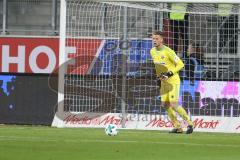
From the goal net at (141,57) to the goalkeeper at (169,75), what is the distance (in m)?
2.02

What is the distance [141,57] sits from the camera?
18578 mm

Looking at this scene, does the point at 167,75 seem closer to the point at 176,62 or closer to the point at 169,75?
the point at 169,75

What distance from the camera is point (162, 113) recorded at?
1738 centimetres

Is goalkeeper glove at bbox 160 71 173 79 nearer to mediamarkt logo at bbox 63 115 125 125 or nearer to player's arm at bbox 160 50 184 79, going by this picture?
player's arm at bbox 160 50 184 79

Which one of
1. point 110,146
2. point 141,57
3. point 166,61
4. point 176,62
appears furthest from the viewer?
point 141,57

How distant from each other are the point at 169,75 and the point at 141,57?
11.6 feet

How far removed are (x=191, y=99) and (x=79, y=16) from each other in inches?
143

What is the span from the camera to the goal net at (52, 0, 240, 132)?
1745cm

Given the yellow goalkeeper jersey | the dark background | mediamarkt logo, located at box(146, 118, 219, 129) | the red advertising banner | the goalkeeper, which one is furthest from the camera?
the red advertising banner

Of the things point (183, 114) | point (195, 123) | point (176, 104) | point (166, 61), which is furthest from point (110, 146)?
point (195, 123)

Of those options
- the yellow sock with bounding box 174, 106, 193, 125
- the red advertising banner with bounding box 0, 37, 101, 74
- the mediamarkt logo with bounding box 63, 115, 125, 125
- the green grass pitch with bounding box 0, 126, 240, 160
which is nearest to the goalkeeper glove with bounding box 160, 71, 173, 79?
the yellow sock with bounding box 174, 106, 193, 125

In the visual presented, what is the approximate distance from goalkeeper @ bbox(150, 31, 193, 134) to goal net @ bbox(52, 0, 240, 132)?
6.63 feet

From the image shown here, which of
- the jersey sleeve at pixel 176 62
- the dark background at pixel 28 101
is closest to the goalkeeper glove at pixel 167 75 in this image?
the jersey sleeve at pixel 176 62

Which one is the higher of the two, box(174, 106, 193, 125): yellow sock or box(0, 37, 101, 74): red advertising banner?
box(0, 37, 101, 74): red advertising banner
